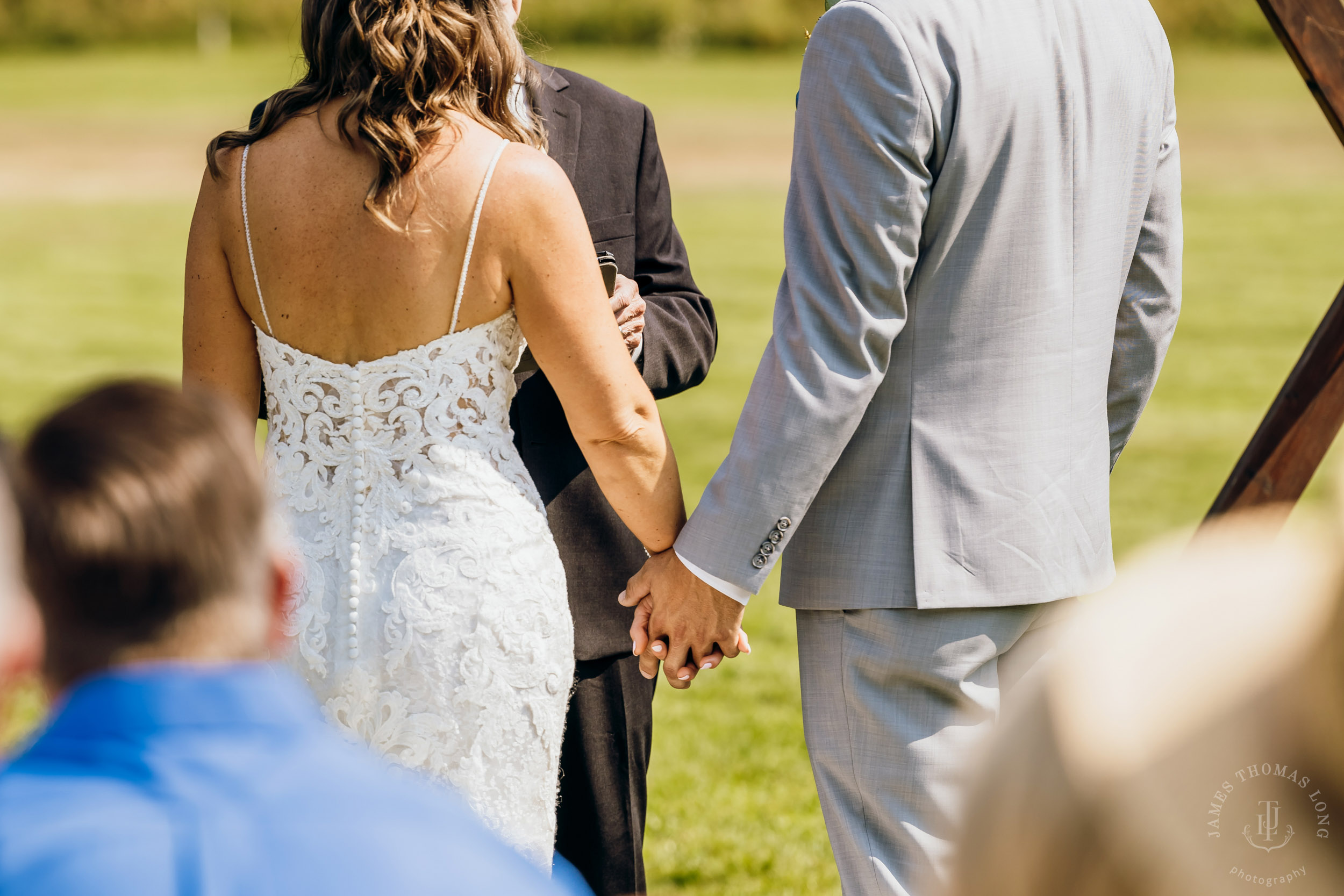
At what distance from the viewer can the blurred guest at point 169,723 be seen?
0.96 meters

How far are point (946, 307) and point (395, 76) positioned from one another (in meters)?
0.96

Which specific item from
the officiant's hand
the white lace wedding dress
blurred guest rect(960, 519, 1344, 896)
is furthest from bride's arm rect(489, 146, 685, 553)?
blurred guest rect(960, 519, 1344, 896)

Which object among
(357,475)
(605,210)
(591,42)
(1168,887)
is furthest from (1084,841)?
(591,42)

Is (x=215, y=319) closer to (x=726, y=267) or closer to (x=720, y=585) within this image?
(x=720, y=585)

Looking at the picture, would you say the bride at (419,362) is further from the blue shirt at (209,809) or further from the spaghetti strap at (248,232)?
the blue shirt at (209,809)

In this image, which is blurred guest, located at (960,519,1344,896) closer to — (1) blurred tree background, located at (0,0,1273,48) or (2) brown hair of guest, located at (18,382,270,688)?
(2) brown hair of guest, located at (18,382,270,688)

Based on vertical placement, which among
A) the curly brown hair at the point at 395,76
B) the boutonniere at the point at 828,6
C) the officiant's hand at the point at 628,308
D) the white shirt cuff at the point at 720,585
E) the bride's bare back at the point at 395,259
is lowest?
the white shirt cuff at the point at 720,585

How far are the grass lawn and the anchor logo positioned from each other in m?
1.46

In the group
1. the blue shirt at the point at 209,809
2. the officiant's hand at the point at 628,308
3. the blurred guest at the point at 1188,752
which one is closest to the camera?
the blurred guest at the point at 1188,752

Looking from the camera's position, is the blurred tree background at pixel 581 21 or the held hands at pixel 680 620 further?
the blurred tree background at pixel 581 21

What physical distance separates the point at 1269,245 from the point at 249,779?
2836 centimetres

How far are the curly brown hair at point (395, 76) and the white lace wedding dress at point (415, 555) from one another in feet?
0.97

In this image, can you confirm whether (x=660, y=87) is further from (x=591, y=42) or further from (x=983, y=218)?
(x=983, y=218)

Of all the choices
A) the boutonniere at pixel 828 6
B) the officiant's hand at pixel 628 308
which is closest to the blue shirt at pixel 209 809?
the boutonniere at pixel 828 6
